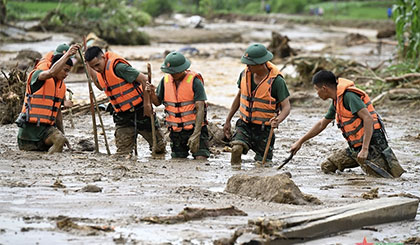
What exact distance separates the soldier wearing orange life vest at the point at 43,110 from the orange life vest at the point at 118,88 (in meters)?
0.47

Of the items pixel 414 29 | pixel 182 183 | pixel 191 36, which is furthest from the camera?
pixel 191 36

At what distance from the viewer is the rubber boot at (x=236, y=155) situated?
9.23 m

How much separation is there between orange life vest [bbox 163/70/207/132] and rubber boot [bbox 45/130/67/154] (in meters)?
1.34

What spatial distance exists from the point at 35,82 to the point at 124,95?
42.7 inches

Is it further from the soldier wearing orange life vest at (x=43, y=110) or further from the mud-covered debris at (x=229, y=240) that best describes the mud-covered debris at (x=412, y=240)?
the soldier wearing orange life vest at (x=43, y=110)

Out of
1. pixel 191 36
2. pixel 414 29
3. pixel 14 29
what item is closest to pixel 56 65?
pixel 414 29

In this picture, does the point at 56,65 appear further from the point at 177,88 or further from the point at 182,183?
the point at 182,183

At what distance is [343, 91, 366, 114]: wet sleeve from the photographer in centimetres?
824

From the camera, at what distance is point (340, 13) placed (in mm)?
59906

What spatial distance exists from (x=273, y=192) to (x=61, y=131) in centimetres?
390

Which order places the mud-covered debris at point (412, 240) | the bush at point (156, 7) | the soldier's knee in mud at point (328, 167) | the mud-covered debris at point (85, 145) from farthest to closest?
1. the bush at point (156, 7)
2. the mud-covered debris at point (85, 145)
3. the soldier's knee in mud at point (328, 167)
4. the mud-covered debris at point (412, 240)

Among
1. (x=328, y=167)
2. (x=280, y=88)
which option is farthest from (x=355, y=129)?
(x=280, y=88)

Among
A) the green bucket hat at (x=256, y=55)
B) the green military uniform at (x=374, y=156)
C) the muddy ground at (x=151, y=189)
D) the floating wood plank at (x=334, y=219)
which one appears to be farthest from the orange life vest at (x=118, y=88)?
the floating wood plank at (x=334, y=219)

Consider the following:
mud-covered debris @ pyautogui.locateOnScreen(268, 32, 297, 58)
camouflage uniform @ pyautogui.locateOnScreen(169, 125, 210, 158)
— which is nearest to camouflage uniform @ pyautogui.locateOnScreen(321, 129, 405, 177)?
camouflage uniform @ pyautogui.locateOnScreen(169, 125, 210, 158)
